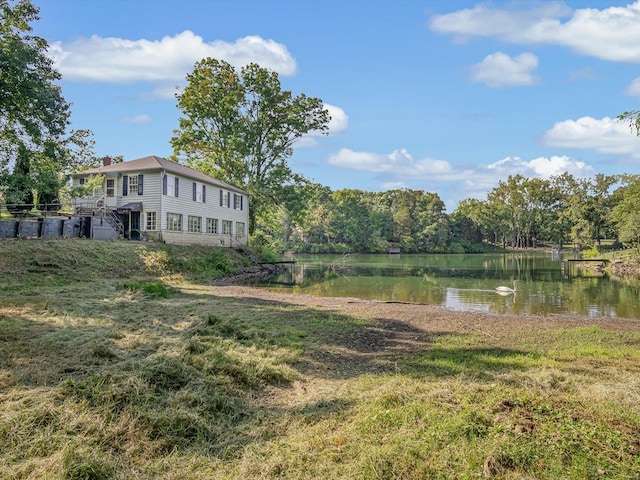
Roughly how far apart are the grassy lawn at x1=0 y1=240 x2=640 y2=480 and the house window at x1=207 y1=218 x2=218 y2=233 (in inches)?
918

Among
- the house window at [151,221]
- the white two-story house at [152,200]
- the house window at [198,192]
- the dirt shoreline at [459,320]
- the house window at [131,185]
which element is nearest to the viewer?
the dirt shoreline at [459,320]

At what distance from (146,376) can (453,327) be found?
7765mm

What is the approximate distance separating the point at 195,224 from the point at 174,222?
243cm

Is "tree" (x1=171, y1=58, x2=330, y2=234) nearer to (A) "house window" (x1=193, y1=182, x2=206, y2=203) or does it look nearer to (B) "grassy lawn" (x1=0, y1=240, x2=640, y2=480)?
(A) "house window" (x1=193, y1=182, x2=206, y2=203)

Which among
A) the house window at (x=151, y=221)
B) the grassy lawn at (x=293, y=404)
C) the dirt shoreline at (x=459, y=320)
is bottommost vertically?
the dirt shoreline at (x=459, y=320)

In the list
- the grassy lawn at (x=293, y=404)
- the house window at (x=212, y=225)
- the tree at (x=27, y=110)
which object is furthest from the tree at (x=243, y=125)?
the grassy lawn at (x=293, y=404)

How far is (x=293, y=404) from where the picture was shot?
498cm

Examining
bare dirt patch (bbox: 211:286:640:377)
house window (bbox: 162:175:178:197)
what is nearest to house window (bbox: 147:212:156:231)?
house window (bbox: 162:175:178:197)

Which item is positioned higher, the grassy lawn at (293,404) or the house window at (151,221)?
the house window at (151,221)

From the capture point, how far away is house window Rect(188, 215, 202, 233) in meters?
29.9

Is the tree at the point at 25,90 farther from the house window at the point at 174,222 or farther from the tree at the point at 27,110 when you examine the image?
the house window at the point at 174,222

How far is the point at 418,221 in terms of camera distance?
83562mm

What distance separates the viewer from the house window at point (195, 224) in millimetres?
29938

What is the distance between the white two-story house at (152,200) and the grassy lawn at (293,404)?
19024 millimetres
